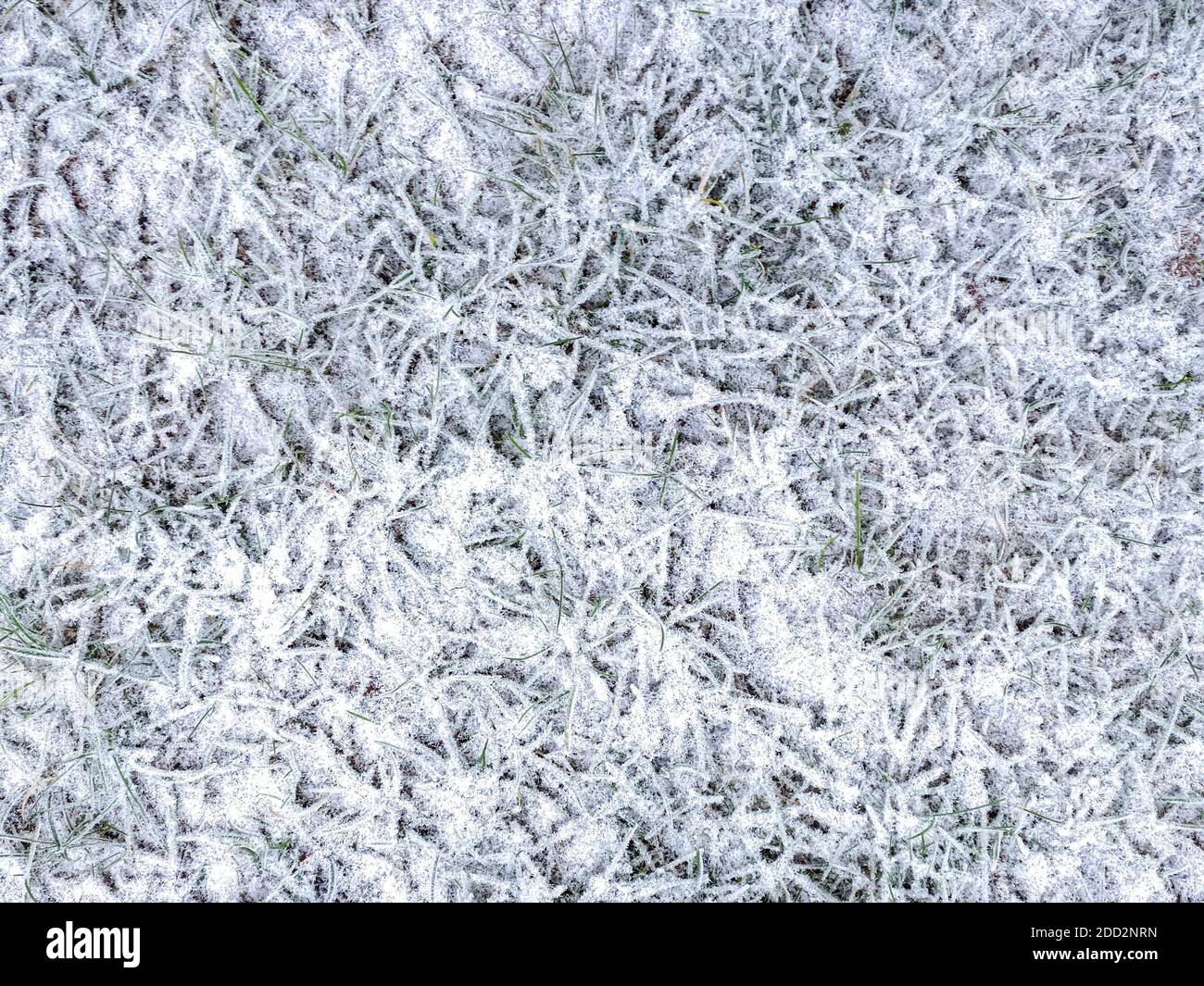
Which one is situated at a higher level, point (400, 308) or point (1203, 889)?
point (400, 308)

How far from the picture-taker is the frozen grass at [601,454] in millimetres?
1047

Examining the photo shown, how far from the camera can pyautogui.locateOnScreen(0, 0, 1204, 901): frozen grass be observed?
41.2 inches

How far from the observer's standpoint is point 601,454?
1059mm

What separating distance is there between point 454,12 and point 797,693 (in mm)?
1184

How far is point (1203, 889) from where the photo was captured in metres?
1.07

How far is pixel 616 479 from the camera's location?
1.06m
